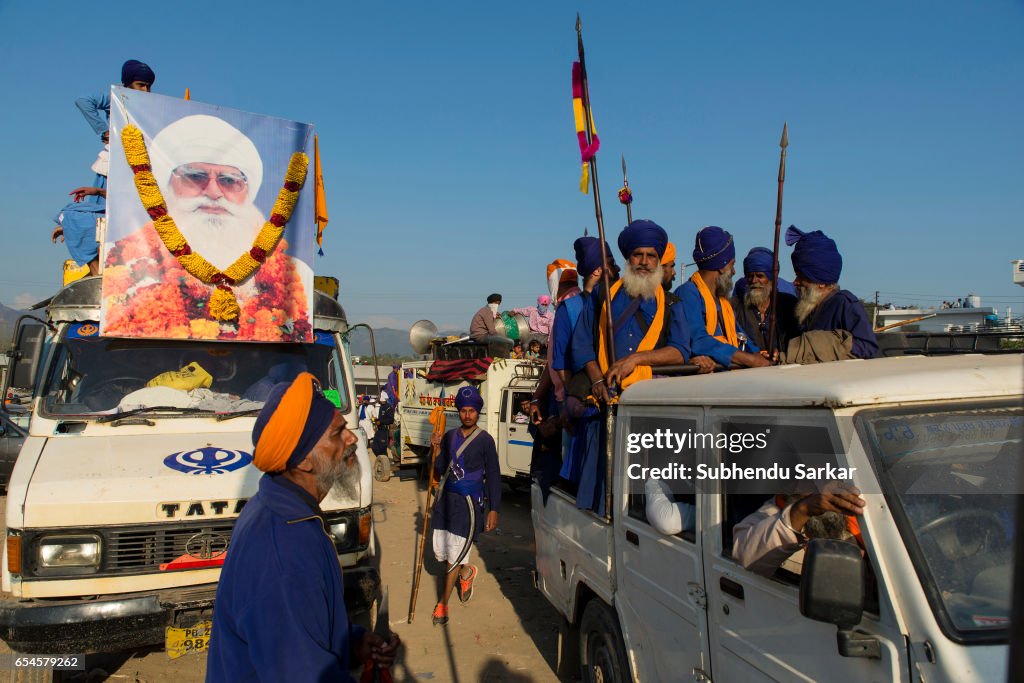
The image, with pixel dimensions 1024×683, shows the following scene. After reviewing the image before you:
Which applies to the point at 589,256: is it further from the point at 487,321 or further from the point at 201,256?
the point at 487,321

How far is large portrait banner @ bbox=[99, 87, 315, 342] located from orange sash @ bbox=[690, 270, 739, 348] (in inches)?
113

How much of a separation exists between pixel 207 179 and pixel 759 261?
13.6 ft

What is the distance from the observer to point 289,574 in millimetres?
1842

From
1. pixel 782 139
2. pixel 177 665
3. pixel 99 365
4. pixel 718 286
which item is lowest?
pixel 177 665

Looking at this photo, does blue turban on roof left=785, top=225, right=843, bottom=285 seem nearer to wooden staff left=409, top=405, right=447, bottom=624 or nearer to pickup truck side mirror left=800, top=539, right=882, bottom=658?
pickup truck side mirror left=800, top=539, right=882, bottom=658

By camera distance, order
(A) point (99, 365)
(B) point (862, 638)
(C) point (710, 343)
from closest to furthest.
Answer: (B) point (862, 638), (C) point (710, 343), (A) point (99, 365)

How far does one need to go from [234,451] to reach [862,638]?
373 cm

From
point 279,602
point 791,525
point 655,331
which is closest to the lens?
point 279,602

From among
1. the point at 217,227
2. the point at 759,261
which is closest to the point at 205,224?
the point at 217,227

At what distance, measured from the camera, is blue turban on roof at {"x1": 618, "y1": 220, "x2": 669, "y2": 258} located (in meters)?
4.45

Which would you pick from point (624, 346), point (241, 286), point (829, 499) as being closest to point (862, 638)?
point (829, 499)

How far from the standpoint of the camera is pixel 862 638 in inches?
75.5

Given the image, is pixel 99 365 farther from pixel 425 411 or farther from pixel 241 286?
pixel 425 411

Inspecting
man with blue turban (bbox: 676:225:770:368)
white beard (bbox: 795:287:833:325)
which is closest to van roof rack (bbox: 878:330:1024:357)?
white beard (bbox: 795:287:833:325)
